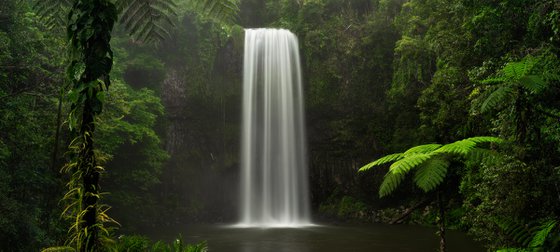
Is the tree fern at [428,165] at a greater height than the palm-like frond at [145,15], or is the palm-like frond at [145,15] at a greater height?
the palm-like frond at [145,15]

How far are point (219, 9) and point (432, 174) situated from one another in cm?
325

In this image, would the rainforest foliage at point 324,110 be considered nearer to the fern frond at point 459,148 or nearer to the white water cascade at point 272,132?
the fern frond at point 459,148

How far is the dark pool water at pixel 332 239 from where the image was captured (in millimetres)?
12320

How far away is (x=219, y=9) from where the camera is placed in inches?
208

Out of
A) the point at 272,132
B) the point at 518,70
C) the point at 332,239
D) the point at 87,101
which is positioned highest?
the point at 272,132

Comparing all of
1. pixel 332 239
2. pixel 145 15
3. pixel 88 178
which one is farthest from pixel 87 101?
pixel 332 239

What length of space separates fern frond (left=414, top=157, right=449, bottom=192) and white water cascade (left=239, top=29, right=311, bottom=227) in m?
18.2

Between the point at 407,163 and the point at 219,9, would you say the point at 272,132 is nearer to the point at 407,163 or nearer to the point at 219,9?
the point at 219,9

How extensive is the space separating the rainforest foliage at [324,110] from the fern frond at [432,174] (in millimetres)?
18

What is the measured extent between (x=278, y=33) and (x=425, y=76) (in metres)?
9.29

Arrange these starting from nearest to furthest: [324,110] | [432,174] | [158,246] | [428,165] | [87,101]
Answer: [87,101] → [432,174] → [428,165] → [158,246] → [324,110]

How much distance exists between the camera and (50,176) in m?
10.3

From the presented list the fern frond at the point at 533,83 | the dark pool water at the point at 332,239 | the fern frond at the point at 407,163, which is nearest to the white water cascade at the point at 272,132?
the dark pool water at the point at 332,239

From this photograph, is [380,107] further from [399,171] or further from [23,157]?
[399,171]
